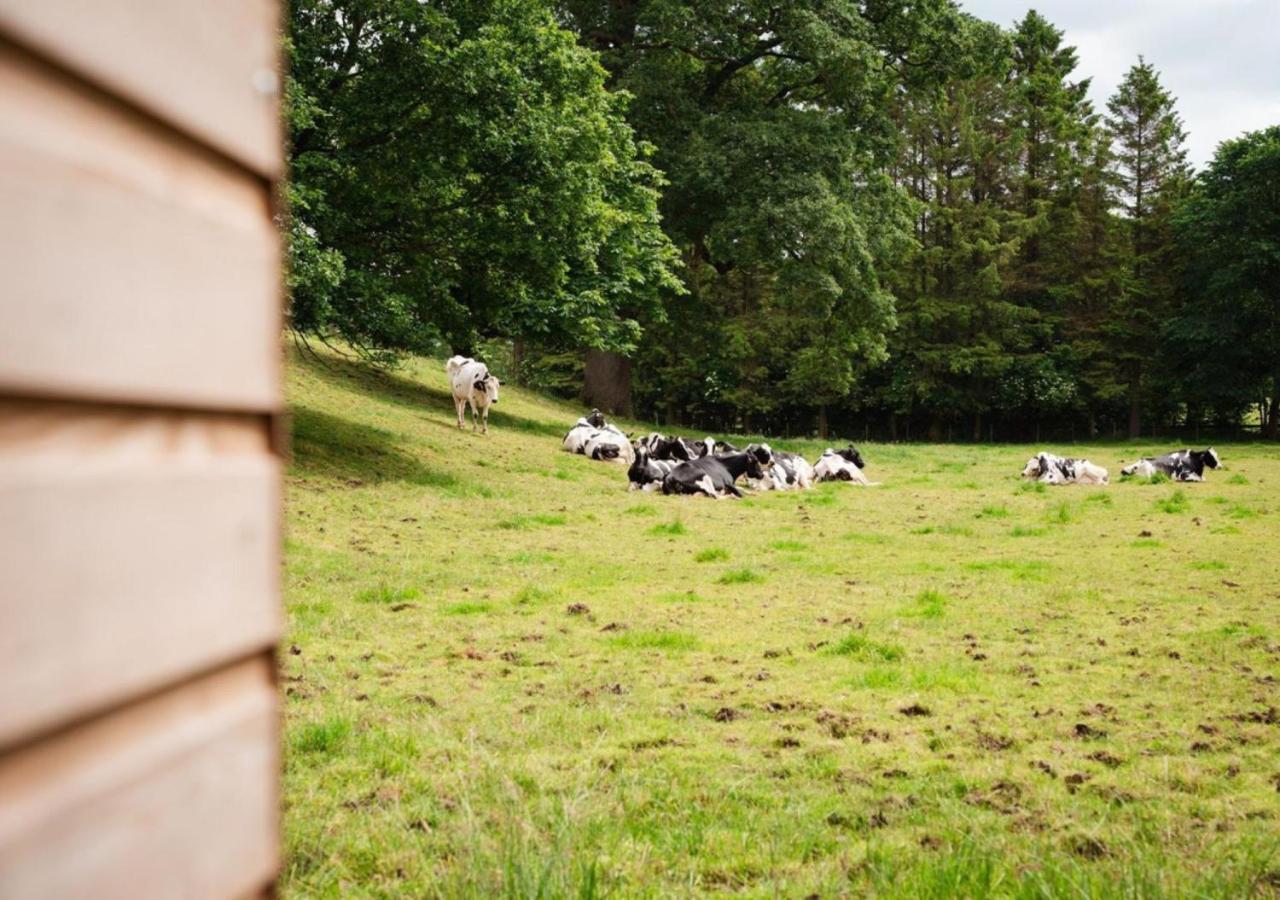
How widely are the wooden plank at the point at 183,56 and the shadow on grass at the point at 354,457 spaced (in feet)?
42.6

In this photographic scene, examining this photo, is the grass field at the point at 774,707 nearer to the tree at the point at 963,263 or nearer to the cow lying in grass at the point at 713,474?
the cow lying in grass at the point at 713,474

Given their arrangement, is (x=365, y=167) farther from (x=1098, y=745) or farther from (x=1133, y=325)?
(x=1133, y=325)

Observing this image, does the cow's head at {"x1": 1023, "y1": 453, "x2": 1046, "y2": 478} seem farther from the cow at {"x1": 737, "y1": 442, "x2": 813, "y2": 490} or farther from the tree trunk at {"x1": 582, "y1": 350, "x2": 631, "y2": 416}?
the tree trunk at {"x1": 582, "y1": 350, "x2": 631, "y2": 416}

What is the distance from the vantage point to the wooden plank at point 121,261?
2.55ft

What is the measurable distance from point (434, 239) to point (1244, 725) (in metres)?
12.6

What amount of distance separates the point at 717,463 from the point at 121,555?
16919 millimetres

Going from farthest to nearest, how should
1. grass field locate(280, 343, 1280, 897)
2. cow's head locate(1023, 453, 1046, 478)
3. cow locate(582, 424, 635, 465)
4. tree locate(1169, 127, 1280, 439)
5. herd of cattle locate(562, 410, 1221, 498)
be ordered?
tree locate(1169, 127, 1280, 439) < cow locate(582, 424, 635, 465) < cow's head locate(1023, 453, 1046, 478) < herd of cattle locate(562, 410, 1221, 498) < grass field locate(280, 343, 1280, 897)

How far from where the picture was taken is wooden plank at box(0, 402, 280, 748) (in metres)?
0.76

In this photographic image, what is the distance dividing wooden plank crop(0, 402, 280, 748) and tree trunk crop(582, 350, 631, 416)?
29491 millimetres

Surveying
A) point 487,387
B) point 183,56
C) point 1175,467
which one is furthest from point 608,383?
point 183,56

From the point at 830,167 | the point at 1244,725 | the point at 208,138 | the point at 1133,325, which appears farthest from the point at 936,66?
the point at 208,138

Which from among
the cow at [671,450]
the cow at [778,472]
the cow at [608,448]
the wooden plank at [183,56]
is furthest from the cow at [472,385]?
the wooden plank at [183,56]

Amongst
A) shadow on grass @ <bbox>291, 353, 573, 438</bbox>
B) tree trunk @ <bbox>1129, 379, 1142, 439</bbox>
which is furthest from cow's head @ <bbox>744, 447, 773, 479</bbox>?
tree trunk @ <bbox>1129, 379, 1142, 439</bbox>

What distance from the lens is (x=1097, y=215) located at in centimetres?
4553
